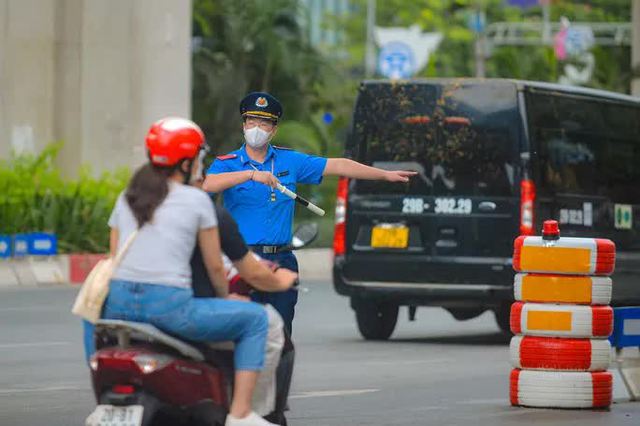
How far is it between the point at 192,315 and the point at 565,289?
442 centimetres

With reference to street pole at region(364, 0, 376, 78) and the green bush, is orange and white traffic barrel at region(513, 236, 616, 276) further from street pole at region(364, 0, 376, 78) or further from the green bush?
street pole at region(364, 0, 376, 78)

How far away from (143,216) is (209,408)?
783mm

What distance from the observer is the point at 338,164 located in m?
10.2

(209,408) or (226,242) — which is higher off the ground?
(226,242)

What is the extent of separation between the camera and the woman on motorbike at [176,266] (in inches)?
300

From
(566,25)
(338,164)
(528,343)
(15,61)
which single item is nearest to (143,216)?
(338,164)

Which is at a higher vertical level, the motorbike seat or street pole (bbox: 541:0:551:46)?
street pole (bbox: 541:0:551:46)

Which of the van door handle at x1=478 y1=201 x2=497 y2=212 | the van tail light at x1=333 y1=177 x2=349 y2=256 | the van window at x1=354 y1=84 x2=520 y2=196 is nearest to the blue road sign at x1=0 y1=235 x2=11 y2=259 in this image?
the van tail light at x1=333 y1=177 x2=349 y2=256

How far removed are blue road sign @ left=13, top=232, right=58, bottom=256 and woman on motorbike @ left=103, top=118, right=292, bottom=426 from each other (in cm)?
1816

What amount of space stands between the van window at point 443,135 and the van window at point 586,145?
29 cm

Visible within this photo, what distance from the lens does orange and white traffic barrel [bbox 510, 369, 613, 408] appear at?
11602mm

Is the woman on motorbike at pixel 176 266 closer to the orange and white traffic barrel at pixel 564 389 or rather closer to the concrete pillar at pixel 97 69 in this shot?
the orange and white traffic barrel at pixel 564 389

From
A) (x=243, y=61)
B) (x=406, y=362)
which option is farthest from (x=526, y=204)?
(x=243, y=61)

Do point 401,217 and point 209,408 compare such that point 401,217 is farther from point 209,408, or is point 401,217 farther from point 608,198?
point 209,408
